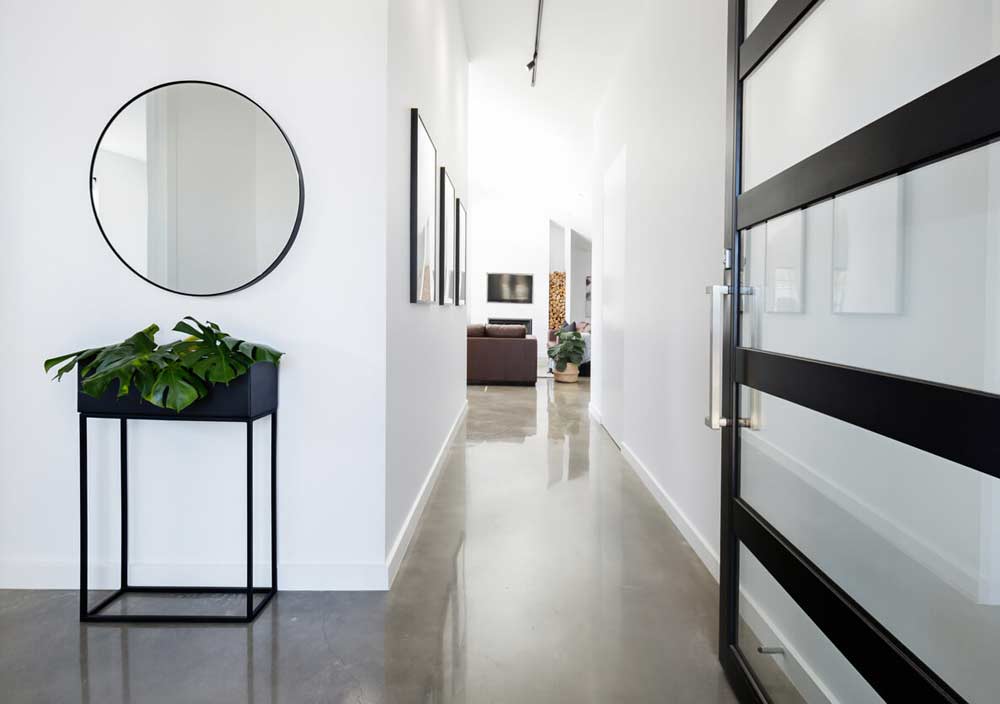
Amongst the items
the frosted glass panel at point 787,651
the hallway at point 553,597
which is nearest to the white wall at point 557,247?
the hallway at point 553,597

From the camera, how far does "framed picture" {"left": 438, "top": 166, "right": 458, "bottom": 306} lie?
3.93 m

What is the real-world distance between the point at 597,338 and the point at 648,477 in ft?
9.71

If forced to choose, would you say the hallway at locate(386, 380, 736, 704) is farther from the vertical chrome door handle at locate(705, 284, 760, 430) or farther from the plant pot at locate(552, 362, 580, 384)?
the plant pot at locate(552, 362, 580, 384)

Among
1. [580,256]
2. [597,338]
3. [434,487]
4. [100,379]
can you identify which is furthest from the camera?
[580,256]

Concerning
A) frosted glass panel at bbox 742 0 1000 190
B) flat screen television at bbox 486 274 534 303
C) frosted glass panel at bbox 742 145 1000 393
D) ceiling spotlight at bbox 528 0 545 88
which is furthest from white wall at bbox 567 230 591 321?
frosted glass panel at bbox 742 145 1000 393

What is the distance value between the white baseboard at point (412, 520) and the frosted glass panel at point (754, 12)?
6.96 feet

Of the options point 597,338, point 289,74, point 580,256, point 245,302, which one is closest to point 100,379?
point 245,302

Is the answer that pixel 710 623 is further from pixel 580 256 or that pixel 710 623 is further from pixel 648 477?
pixel 580 256

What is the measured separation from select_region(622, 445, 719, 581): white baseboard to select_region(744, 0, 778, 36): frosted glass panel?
186 centimetres

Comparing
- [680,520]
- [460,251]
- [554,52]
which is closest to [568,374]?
[460,251]

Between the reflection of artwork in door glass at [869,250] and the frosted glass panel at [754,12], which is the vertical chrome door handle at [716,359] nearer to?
the reflection of artwork in door glass at [869,250]

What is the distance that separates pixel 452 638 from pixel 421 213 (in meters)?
1.90

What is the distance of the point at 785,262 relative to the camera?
4.89 ft

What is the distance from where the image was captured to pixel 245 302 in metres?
2.30
